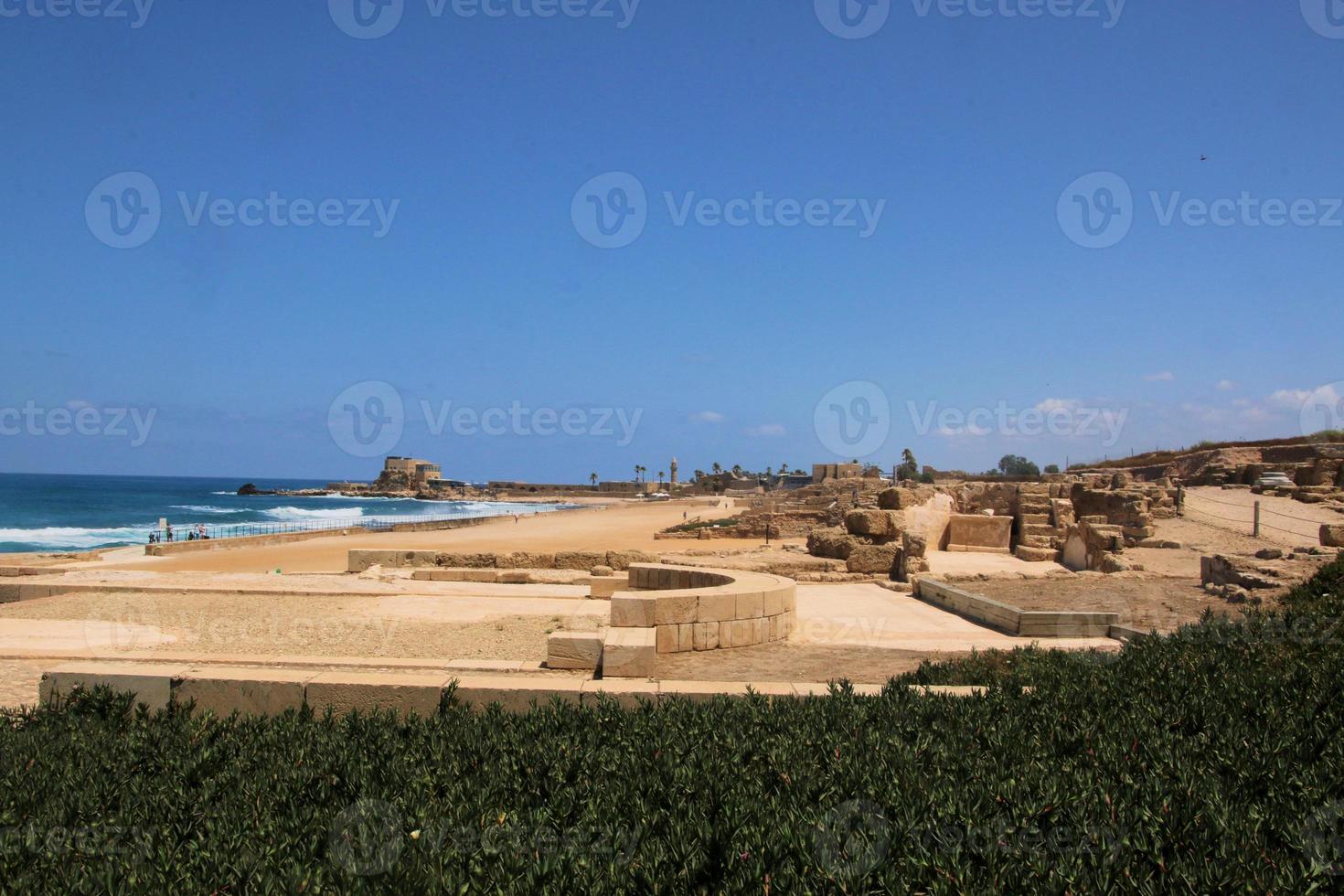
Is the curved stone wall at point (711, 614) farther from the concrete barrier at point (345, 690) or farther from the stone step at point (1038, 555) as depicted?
the stone step at point (1038, 555)

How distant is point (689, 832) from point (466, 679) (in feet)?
10.00

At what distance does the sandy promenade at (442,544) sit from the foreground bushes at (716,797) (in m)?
18.6

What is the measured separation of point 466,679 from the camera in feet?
18.7

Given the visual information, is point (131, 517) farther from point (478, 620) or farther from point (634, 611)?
point (634, 611)

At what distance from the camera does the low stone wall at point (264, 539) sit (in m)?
27.6

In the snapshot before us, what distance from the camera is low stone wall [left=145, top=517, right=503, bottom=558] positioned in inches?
1085

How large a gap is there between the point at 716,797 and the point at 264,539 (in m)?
33.5

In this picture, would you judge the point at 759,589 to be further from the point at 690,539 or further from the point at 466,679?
the point at 690,539

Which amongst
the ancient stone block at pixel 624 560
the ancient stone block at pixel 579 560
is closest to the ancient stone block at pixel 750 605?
the ancient stone block at pixel 624 560

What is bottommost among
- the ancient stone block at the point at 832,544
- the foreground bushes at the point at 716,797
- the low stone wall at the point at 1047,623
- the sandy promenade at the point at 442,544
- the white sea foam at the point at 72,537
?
the white sea foam at the point at 72,537

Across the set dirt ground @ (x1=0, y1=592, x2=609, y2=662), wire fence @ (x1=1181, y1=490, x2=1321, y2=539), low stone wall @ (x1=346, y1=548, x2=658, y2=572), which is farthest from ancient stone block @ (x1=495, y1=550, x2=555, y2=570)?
wire fence @ (x1=1181, y1=490, x2=1321, y2=539)

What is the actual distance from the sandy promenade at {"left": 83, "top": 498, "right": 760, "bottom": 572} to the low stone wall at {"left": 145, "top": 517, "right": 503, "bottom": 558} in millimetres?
529

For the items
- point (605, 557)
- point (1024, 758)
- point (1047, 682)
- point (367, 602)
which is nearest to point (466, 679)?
point (1024, 758)

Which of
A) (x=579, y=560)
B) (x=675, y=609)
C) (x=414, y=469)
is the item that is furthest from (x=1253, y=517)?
(x=414, y=469)
